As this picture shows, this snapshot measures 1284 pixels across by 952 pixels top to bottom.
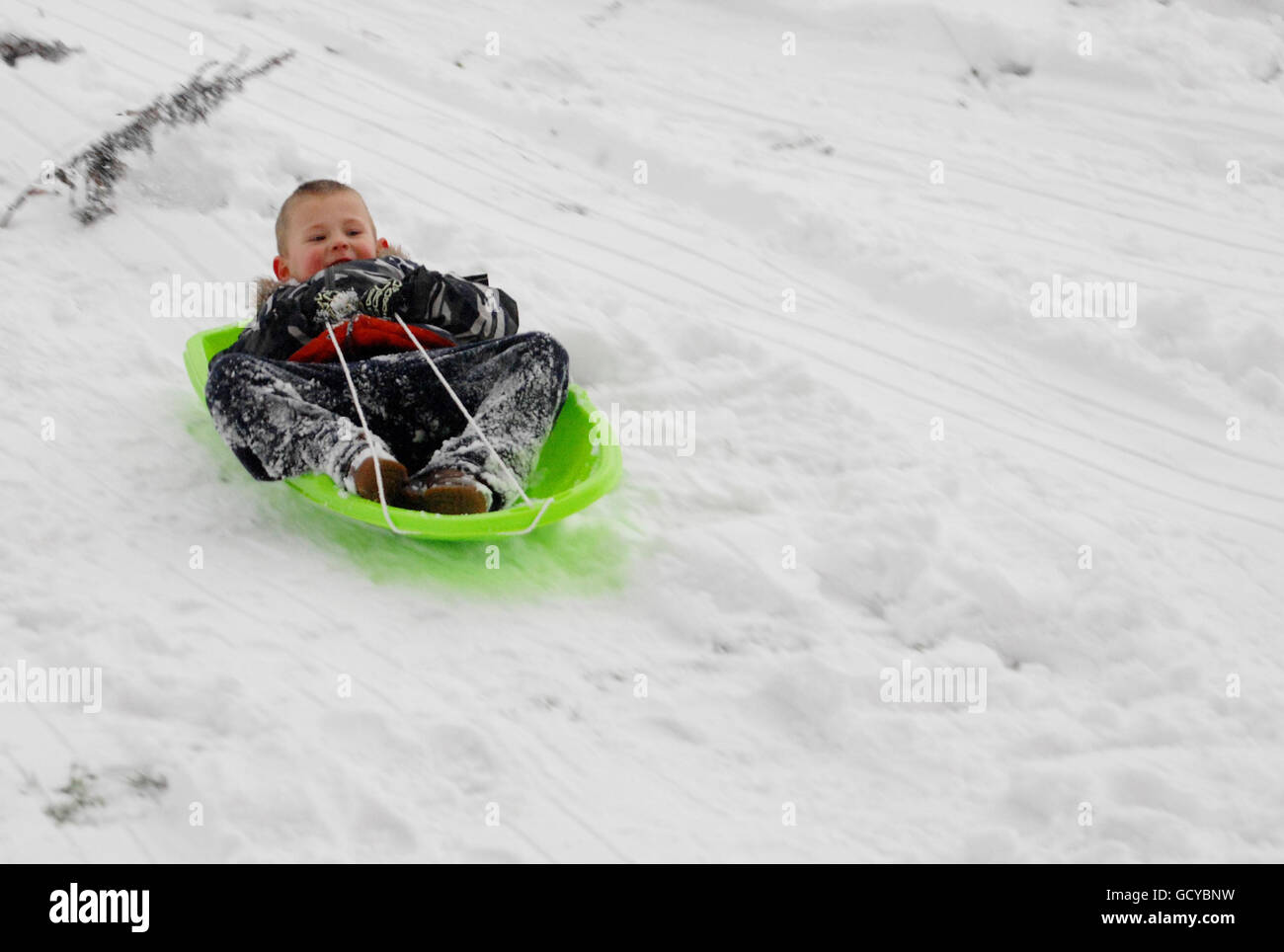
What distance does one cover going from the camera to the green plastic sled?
2.11 metres

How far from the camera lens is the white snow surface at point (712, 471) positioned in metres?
1.75

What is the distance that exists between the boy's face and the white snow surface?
1.25 feet

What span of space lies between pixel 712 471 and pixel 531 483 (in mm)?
380

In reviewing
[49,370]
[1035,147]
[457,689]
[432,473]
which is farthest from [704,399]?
[1035,147]

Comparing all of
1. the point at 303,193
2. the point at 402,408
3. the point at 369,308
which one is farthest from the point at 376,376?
the point at 303,193

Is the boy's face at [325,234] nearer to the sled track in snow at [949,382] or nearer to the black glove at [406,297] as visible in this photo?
the black glove at [406,297]

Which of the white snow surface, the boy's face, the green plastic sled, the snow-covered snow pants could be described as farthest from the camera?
the boy's face

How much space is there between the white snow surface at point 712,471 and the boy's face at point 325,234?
38 cm

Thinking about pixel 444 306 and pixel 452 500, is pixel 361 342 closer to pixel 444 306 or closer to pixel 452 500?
pixel 444 306

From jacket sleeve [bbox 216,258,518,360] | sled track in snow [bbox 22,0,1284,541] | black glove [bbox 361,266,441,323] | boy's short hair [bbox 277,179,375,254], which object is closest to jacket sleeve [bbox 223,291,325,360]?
jacket sleeve [bbox 216,258,518,360]

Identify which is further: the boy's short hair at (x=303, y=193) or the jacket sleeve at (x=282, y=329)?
the boy's short hair at (x=303, y=193)

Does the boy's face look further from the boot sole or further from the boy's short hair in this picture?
the boot sole

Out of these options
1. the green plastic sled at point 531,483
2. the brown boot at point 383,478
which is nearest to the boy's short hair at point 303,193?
the green plastic sled at point 531,483

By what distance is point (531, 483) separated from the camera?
2.51 metres
